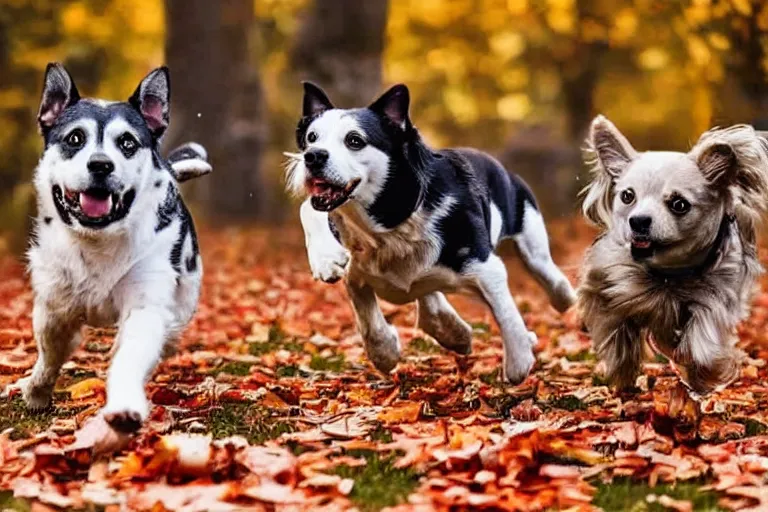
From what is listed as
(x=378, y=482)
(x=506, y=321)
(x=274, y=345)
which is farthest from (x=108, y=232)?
(x=274, y=345)

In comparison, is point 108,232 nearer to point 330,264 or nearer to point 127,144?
point 127,144

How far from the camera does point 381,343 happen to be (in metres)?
6.97

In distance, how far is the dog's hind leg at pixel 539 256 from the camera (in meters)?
7.75

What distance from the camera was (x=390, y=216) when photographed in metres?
6.38

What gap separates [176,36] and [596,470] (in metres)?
15.8

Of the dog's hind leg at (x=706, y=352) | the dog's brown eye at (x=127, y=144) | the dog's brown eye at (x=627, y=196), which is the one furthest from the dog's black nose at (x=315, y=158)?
the dog's hind leg at (x=706, y=352)

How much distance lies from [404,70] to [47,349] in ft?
81.9

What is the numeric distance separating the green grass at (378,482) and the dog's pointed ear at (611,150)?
2179mm

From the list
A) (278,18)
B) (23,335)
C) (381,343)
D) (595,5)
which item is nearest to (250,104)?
(278,18)

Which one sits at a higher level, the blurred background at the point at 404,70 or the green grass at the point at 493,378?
the blurred background at the point at 404,70

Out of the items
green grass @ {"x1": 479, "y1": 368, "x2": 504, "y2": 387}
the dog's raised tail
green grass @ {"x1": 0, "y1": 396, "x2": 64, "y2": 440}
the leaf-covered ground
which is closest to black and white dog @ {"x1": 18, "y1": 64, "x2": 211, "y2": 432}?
green grass @ {"x1": 0, "y1": 396, "x2": 64, "y2": 440}

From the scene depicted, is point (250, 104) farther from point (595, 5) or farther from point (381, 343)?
point (381, 343)

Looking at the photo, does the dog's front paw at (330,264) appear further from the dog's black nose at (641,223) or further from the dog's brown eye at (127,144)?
the dog's black nose at (641,223)

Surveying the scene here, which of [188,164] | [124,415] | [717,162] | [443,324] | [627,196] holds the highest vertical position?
[188,164]
